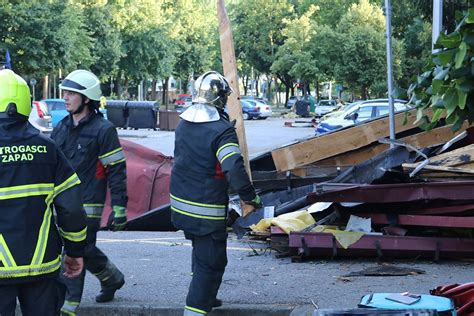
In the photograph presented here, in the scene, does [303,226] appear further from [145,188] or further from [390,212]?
[145,188]

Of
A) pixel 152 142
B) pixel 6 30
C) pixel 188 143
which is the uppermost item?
pixel 6 30

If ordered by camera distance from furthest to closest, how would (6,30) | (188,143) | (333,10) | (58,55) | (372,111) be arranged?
(333,10) < (58,55) < (6,30) < (372,111) < (188,143)

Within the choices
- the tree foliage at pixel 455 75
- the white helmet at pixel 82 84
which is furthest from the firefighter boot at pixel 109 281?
the tree foliage at pixel 455 75

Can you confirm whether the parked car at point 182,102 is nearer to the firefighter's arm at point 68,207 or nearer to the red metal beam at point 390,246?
the red metal beam at point 390,246

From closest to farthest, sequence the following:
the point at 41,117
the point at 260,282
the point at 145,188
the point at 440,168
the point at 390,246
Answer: the point at 260,282 → the point at 390,246 → the point at 440,168 → the point at 145,188 → the point at 41,117

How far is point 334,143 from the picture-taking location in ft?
32.9

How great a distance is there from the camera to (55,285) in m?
3.88

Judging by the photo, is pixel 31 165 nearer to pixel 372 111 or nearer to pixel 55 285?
pixel 55 285

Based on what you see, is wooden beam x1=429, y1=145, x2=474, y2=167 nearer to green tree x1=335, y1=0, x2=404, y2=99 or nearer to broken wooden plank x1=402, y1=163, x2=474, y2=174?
broken wooden plank x1=402, y1=163, x2=474, y2=174

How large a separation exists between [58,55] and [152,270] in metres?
28.7

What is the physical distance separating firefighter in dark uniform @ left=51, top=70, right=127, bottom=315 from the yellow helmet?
165 cm

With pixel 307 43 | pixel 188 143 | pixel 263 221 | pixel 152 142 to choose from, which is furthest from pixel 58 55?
pixel 188 143

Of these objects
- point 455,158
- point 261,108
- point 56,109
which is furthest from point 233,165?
point 261,108

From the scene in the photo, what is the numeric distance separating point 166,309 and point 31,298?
7.63 ft
